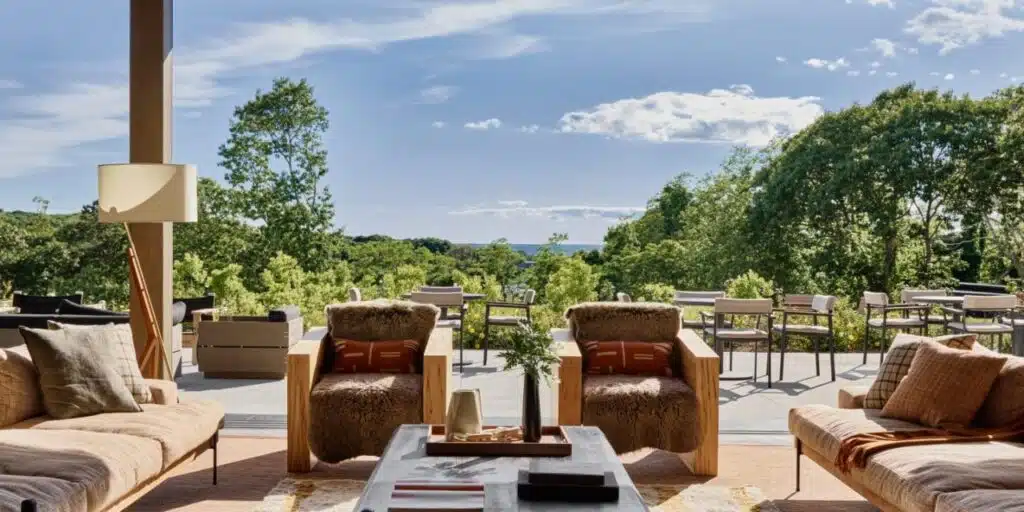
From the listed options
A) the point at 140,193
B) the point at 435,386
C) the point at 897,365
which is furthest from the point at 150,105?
the point at 897,365

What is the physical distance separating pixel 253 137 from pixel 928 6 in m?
12.5

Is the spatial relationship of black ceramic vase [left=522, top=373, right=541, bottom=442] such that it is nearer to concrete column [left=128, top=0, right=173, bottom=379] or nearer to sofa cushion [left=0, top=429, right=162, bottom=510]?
sofa cushion [left=0, top=429, right=162, bottom=510]

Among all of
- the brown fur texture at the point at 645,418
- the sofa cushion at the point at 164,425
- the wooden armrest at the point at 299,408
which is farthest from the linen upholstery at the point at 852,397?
the sofa cushion at the point at 164,425

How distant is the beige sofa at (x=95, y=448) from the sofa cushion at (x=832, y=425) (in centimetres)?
257

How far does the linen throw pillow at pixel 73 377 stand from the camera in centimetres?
410

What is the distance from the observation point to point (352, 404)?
452 cm

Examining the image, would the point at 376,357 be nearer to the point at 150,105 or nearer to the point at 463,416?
the point at 463,416

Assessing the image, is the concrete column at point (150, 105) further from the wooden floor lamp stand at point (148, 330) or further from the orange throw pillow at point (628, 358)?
the orange throw pillow at point (628, 358)

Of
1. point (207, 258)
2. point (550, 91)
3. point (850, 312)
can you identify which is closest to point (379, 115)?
point (550, 91)

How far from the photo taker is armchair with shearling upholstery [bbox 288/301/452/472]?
4.51 metres

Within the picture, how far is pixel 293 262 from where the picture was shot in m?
10.9

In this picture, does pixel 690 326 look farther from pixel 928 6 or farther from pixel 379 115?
pixel 379 115

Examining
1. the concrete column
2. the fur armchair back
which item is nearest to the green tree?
the concrete column

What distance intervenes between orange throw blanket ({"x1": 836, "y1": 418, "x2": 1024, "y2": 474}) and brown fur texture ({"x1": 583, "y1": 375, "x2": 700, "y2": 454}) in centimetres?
85
